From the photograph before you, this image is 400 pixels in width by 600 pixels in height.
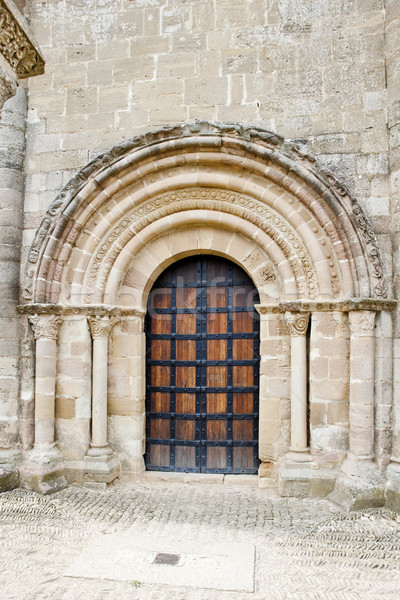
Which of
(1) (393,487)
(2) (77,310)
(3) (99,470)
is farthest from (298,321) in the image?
(3) (99,470)

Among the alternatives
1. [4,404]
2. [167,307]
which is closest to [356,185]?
[167,307]

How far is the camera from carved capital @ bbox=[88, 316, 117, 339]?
525 cm

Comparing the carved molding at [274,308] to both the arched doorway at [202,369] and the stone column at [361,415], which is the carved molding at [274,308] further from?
the arched doorway at [202,369]

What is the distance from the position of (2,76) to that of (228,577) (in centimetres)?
353

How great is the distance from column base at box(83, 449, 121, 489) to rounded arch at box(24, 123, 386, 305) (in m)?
1.72

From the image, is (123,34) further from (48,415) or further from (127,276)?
(48,415)

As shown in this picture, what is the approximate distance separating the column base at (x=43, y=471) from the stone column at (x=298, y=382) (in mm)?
2516

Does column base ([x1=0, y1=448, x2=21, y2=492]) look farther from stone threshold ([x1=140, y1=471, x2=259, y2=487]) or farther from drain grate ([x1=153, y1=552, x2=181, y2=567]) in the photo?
drain grate ([x1=153, y1=552, x2=181, y2=567])

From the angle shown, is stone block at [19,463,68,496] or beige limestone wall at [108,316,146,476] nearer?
stone block at [19,463,68,496]

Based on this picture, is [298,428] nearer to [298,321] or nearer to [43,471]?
[298,321]

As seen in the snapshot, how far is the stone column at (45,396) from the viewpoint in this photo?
5.10 meters

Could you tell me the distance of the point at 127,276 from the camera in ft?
17.9

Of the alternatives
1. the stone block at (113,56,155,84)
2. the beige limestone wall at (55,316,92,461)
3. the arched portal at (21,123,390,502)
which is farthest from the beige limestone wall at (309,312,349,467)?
the stone block at (113,56,155,84)

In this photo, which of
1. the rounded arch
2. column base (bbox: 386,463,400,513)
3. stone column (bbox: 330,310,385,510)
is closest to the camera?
column base (bbox: 386,463,400,513)
